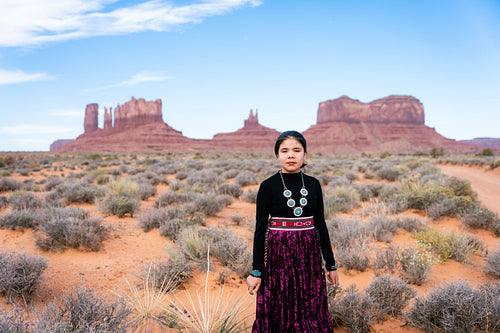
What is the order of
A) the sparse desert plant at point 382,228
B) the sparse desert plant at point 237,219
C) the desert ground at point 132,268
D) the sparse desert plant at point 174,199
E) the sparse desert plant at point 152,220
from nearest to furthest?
the desert ground at point 132,268 < the sparse desert plant at point 382,228 < the sparse desert plant at point 152,220 < the sparse desert plant at point 237,219 < the sparse desert plant at point 174,199

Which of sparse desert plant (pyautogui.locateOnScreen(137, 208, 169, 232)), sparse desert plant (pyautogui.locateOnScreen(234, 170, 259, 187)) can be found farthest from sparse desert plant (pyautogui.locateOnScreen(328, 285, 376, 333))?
sparse desert plant (pyautogui.locateOnScreen(234, 170, 259, 187))

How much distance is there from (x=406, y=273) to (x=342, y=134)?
4151 inches

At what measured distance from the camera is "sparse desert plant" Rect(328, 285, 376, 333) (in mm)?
2830

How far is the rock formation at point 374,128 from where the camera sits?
3804 inches

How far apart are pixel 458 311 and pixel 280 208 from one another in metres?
1.98

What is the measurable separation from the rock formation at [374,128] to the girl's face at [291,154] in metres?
94.9

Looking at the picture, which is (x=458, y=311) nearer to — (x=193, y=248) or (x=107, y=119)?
(x=193, y=248)

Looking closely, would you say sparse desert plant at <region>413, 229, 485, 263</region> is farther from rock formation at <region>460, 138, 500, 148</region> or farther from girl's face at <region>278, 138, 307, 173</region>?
rock formation at <region>460, 138, 500, 148</region>

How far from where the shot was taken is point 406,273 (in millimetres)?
3918

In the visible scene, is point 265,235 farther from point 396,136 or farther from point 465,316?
point 396,136

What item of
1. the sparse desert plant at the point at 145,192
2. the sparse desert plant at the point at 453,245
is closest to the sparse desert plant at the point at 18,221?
the sparse desert plant at the point at 145,192

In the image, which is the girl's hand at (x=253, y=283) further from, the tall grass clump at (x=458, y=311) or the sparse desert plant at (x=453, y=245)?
the sparse desert plant at (x=453, y=245)

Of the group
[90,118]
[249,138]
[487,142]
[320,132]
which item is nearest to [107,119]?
[90,118]

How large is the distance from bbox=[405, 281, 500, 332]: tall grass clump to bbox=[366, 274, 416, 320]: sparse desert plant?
0.64 ft
